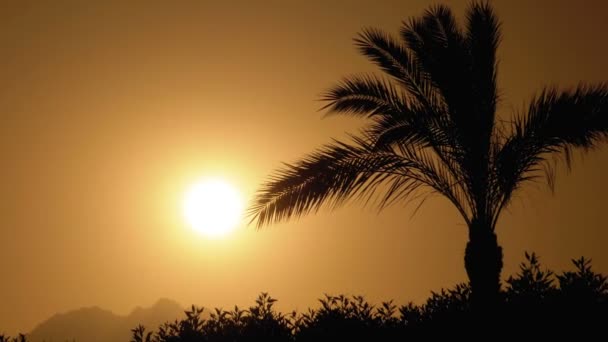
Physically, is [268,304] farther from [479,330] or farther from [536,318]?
[536,318]

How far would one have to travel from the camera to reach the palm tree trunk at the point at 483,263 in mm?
8305

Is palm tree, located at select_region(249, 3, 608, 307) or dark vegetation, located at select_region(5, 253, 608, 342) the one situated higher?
palm tree, located at select_region(249, 3, 608, 307)

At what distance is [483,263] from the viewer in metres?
Result: 8.50

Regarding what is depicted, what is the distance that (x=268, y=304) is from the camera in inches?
331

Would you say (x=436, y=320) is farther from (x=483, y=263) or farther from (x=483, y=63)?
(x=483, y=63)

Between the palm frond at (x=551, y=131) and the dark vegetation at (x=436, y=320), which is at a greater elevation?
the palm frond at (x=551, y=131)

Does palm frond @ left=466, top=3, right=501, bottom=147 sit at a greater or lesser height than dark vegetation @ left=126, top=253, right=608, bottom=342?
greater

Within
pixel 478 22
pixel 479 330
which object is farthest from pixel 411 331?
pixel 478 22

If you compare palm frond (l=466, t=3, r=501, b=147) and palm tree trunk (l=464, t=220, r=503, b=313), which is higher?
palm frond (l=466, t=3, r=501, b=147)

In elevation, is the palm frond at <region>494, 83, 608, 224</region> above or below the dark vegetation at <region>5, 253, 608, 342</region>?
above

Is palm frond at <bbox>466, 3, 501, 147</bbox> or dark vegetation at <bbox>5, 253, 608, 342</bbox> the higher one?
palm frond at <bbox>466, 3, 501, 147</bbox>

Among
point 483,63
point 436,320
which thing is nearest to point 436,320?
point 436,320

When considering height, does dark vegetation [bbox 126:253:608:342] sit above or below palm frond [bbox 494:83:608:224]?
below

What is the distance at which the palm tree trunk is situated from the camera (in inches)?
327
